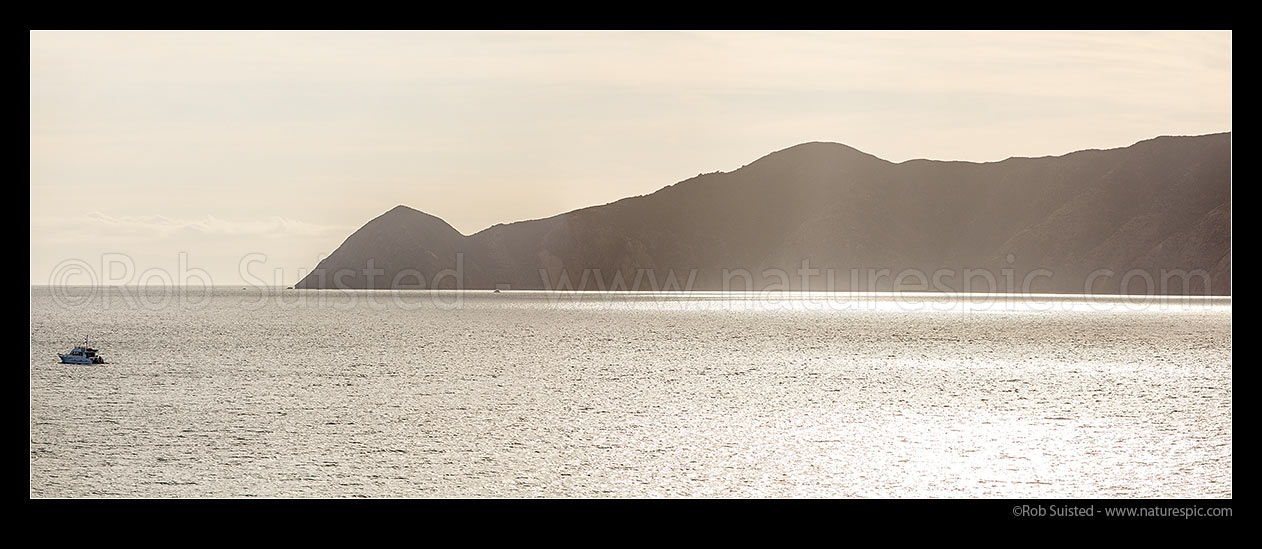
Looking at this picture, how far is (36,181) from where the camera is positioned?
13312 centimetres

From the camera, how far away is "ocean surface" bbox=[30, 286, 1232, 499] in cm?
2897

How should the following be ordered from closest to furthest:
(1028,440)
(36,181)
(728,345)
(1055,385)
→ 1. (1028,440)
2. (1055,385)
3. (728,345)
4. (36,181)

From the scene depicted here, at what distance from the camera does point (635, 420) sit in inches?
1599

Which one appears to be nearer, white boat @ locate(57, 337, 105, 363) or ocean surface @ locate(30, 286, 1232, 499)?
ocean surface @ locate(30, 286, 1232, 499)

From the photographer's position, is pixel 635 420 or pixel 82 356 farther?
pixel 82 356

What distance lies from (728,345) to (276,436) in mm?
53216

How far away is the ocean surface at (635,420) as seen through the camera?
29.0 meters

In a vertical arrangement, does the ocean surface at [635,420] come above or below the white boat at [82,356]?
below

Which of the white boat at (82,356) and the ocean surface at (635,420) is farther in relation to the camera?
the white boat at (82,356)

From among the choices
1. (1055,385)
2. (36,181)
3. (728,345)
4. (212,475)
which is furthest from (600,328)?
(212,475)

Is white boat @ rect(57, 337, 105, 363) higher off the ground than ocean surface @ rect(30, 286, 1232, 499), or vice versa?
white boat @ rect(57, 337, 105, 363)

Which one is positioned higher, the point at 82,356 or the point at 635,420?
the point at 82,356
